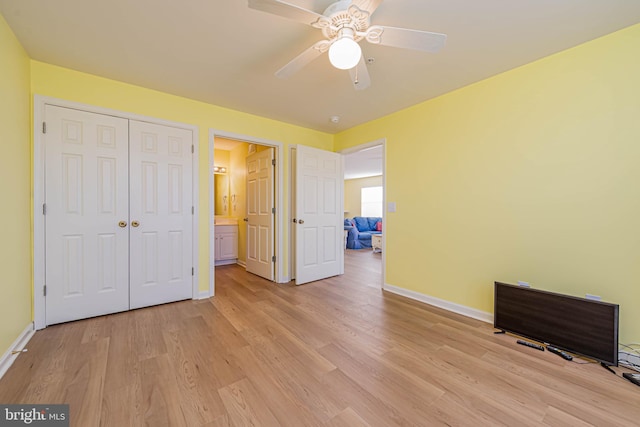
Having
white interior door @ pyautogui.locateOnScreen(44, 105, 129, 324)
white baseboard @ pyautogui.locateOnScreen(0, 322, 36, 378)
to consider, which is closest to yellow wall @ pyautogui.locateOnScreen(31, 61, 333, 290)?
white interior door @ pyautogui.locateOnScreen(44, 105, 129, 324)

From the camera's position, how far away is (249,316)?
2.47 meters

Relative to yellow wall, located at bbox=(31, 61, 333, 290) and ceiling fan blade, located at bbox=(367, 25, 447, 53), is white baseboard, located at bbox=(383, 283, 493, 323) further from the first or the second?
ceiling fan blade, located at bbox=(367, 25, 447, 53)

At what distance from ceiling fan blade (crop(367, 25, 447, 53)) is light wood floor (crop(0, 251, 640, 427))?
2052 mm

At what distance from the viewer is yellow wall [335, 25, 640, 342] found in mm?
1745

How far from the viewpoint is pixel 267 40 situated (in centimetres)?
185

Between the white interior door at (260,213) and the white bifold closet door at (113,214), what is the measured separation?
1126 millimetres

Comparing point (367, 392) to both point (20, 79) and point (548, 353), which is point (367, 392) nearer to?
point (548, 353)

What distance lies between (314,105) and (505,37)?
1.88 metres

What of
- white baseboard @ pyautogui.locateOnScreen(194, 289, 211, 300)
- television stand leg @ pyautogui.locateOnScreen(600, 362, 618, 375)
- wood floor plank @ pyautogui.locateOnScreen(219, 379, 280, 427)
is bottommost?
wood floor plank @ pyautogui.locateOnScreen(219, 379, 280, 427)

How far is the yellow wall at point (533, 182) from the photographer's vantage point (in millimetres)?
1745

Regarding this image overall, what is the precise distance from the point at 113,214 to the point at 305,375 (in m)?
2.43

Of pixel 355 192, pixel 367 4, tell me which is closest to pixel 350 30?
pixel 367 4

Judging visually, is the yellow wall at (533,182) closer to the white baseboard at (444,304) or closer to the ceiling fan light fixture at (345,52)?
the white baseboard at (444,304)

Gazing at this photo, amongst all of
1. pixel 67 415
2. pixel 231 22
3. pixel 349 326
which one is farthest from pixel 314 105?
pixel 67 415
